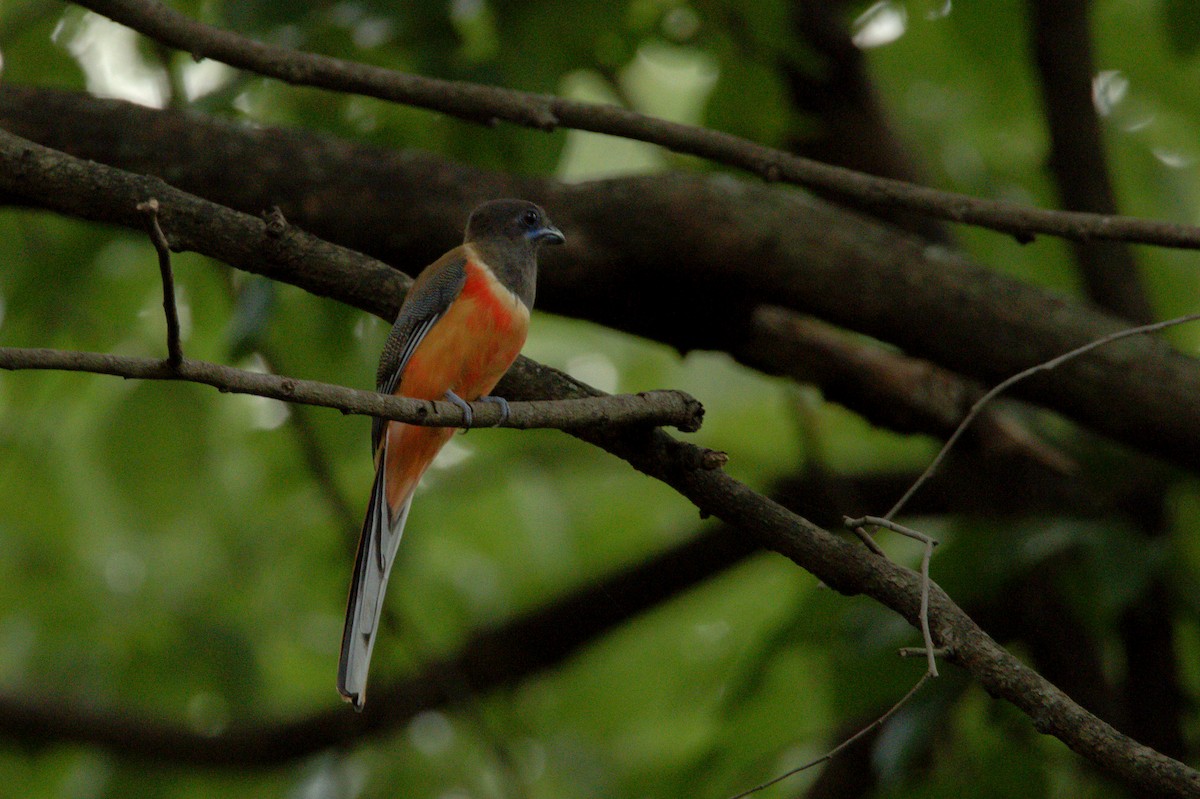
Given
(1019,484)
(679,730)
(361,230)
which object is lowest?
(679,730)

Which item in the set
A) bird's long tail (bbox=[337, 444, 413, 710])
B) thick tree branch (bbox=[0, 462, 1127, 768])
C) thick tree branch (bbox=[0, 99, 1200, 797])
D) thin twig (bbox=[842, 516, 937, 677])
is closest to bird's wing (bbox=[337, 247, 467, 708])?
bird's long tail (bbox=[337, 444, 413, 710])

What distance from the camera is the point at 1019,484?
5211mm

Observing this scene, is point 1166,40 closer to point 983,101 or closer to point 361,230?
point 983,101

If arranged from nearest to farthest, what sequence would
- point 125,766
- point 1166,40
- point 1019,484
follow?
1. point 1166,40
2. point 1019,484
3. point 125,766

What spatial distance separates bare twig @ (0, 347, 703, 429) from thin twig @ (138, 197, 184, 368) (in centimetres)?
3

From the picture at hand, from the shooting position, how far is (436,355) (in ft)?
11.6

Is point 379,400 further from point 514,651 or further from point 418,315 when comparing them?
point 514,651

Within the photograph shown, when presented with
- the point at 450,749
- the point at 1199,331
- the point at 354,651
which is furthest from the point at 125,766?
the point at 1199,331

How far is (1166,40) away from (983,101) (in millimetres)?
1710

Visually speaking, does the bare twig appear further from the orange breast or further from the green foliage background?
the green foliage background

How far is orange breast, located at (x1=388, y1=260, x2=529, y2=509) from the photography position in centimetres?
344

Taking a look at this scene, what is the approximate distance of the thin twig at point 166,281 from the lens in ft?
6.44

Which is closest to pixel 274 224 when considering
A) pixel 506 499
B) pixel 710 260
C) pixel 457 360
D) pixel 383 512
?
pixel 457 360

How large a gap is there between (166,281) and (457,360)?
60.2 inches
